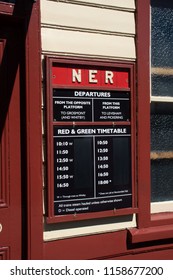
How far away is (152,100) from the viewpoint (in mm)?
3771

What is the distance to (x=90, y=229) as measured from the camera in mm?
3449

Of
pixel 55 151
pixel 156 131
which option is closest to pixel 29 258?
pixel 55 151

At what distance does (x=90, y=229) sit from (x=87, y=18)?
1686mm

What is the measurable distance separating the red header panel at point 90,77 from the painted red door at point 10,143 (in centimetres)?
32

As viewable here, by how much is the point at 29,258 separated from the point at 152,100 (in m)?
1.69

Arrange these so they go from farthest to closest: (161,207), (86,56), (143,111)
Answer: (161,207), (143,111), (86,56)

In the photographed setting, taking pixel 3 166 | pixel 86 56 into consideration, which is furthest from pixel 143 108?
pixel 3 166

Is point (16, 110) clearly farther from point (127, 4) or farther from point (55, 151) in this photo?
point (127, 4)

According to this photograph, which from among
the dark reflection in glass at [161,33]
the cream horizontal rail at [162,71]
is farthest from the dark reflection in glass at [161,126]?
the dark reflection in glass at [161,33]

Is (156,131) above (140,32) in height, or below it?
below

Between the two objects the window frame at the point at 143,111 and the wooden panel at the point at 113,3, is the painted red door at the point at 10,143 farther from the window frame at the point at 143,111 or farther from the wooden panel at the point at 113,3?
the window frame at the point at 143,111

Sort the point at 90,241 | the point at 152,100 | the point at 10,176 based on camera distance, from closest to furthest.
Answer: the point at 10,176, the point at 90,241, the point at 152,100

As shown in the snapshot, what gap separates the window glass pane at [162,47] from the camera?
3812 millimetres

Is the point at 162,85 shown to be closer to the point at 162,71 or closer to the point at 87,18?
the point at 162,71
